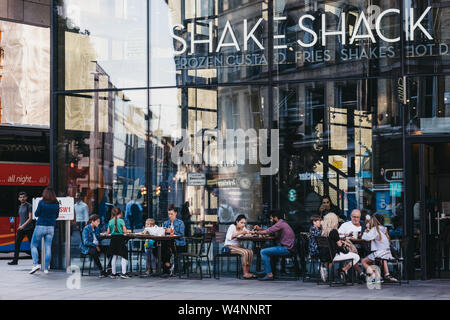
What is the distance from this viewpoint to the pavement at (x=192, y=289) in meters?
12.6

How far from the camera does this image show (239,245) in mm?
16094

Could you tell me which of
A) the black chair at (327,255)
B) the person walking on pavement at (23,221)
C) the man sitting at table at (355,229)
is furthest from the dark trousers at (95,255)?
the man sitting at table at (355,229)

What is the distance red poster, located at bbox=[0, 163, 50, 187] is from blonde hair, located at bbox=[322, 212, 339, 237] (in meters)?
10.2

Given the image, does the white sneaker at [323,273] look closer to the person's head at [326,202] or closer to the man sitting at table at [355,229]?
the man sitting at table at [355,229]

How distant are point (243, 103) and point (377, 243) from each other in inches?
173

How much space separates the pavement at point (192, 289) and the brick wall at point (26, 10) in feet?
50.1

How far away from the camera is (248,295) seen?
510 inches

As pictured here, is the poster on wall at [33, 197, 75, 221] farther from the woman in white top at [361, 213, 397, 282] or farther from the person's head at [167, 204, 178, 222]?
the woman in white top at [361, 213, 397, 282]

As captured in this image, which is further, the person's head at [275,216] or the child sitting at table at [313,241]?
the person's head at [275,216]

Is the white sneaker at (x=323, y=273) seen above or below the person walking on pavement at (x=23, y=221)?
below

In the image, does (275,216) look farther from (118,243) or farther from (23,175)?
(23,175)

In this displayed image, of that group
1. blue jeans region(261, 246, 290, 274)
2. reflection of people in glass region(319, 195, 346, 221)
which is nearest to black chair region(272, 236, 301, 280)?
blue jeans region(261, 246, 290, 274)

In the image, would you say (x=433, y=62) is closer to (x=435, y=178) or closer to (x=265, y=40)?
(x=435, y=178)

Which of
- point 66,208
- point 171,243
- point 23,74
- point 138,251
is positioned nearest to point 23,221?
point 66,208
